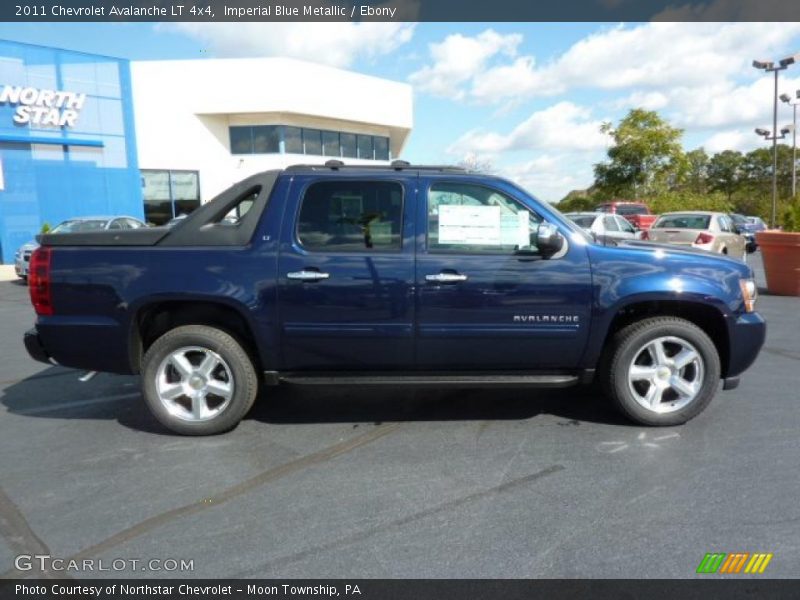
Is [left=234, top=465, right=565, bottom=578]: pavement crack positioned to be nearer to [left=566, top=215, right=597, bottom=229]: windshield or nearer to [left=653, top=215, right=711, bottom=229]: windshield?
[left=566, top=215, right=597, bottom=229]: windshield

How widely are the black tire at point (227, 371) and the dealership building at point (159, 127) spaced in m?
17.6

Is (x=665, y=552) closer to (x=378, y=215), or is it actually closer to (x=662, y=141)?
(x=378, y=215)

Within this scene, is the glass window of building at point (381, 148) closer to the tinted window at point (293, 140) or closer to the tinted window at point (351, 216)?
the tinted window at point (293, 140)

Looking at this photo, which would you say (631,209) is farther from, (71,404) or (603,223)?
(71,404)

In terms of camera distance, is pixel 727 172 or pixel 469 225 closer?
pixel 469 225

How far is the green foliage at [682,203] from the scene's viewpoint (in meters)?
32.2

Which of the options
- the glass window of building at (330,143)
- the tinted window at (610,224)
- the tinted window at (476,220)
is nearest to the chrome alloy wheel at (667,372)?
the tinted window at (476,220)

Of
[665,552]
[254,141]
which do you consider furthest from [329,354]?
[254,141]

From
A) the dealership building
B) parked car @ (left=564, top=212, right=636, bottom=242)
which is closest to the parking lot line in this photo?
parked car @ (left=564, top=212, right=636, bottom=242)

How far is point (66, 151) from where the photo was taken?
1895 cm

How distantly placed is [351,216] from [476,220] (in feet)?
2.92

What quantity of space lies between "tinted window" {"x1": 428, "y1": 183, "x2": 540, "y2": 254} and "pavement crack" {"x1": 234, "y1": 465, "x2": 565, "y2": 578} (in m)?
1.52

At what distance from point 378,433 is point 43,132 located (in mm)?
19347
